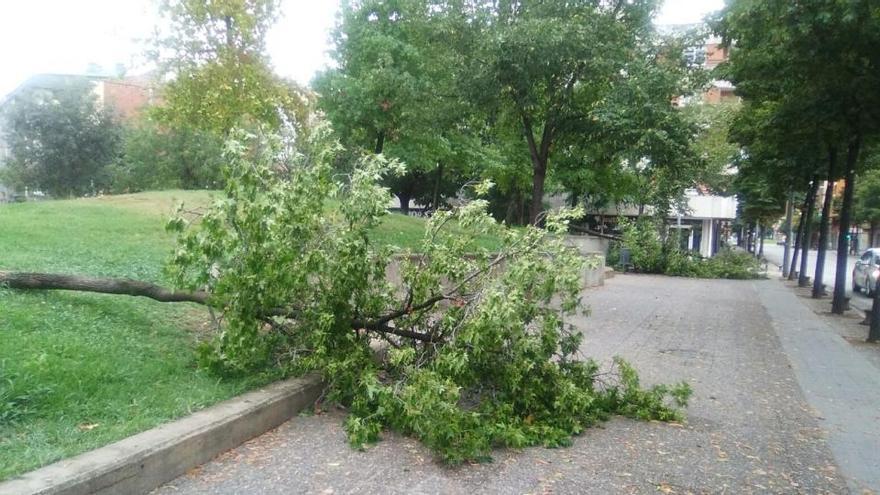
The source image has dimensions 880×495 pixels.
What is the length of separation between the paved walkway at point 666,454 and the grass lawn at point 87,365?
1.87ft

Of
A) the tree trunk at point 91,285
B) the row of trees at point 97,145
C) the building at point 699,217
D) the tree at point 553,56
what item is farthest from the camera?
the building at point 699,217

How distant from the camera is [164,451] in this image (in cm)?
402

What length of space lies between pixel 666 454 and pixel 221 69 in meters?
15.2

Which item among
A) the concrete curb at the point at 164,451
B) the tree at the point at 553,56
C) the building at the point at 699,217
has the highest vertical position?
the tree at the point at 553,56

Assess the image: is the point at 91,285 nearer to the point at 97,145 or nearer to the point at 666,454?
the point at 666,454

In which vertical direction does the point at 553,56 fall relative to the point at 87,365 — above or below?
above

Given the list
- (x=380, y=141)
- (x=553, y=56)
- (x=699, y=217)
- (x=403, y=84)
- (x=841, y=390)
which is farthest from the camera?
(x=699, y=217)

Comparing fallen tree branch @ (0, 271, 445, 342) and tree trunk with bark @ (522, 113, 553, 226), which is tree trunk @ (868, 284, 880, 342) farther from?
fallen tree branch @ (0, 271, 445, 342)

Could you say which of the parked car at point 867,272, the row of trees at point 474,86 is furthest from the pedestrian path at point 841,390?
the parked car at point 867,272

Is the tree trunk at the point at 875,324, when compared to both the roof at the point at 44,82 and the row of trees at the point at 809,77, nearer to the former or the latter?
the row of trees at the point at 809,77

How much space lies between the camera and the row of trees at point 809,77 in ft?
34.7

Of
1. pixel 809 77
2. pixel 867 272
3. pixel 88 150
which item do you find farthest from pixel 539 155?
pixel 88 150

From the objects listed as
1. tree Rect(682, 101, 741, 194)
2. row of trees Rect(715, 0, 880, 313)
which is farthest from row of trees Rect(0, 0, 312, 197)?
tree Rect(682, 101, 741, 194)

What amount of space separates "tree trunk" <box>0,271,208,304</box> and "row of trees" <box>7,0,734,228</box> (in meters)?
1.70
